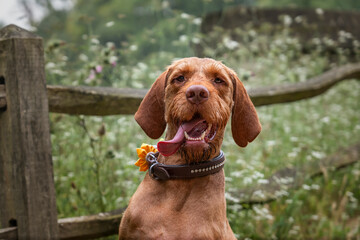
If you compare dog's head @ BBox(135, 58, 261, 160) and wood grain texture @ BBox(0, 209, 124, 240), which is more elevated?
dog's head @ BBox(135, 58, 261, 160)

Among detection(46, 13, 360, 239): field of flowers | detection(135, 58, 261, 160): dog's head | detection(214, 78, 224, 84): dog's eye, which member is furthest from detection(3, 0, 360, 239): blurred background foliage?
detection(214, 78, 224, 84): dog's eye

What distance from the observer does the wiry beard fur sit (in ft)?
7.19

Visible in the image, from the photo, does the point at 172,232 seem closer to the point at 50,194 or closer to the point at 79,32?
the point at 50,194

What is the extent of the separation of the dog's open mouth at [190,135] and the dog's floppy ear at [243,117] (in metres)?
0.29

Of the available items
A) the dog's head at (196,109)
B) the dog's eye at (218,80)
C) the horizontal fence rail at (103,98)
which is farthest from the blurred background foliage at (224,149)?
the dog's eye at (218,80)

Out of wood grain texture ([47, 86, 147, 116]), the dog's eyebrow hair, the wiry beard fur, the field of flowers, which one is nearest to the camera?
the wiry beard fur

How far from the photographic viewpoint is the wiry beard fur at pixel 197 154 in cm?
219

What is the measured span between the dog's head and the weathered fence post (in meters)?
0.66

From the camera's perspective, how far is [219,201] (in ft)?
7.39

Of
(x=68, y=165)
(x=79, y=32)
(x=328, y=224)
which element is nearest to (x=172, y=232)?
(x=68, y=165)

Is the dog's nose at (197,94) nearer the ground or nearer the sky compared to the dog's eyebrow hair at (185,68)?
nearer the ground

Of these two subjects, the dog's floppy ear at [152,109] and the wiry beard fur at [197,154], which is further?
the dog's floppy ear at [152,109]

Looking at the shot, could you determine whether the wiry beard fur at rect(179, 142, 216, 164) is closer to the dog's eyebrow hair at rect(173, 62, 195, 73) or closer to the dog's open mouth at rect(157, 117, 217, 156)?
the dog's open mouth at rect(157, 117, 217, 156)

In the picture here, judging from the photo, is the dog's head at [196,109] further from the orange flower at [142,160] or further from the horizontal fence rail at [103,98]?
the horizontal fence rail at [103,98]
